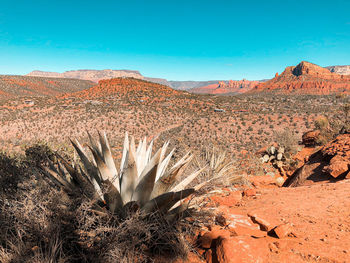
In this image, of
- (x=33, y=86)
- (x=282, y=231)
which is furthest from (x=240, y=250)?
(x=33, y=86)

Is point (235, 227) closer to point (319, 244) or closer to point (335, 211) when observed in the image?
point (319, 244)

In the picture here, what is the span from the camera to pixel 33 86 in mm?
71688

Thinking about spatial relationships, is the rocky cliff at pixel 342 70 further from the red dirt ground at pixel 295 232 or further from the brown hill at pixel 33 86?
the red dirt ground at pixel 295 232

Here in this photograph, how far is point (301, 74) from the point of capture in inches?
3674

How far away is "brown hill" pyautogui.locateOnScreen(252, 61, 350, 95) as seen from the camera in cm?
7706

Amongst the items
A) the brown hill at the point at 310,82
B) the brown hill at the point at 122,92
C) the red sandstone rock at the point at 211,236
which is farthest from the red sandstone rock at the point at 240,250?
the brown hill at the point at 310,82

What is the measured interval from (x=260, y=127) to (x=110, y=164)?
→ 707 inches

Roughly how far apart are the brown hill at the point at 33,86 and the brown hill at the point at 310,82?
288 ft

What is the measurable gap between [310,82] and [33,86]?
11054 cm

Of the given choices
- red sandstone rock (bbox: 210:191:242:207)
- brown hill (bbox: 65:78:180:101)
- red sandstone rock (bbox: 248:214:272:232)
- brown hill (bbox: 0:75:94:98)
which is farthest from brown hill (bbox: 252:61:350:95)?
brown hill (bbox: 0:75:94:98)

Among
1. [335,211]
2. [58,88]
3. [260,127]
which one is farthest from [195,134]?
[58,88]

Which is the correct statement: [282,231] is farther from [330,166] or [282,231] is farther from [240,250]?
[330,166]

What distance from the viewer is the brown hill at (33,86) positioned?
58.4 metres

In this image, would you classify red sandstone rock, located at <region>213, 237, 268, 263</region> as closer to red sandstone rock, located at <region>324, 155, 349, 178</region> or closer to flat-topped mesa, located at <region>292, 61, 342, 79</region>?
red sandstone rock, located at <region>324, 155, 349, 178</region>
